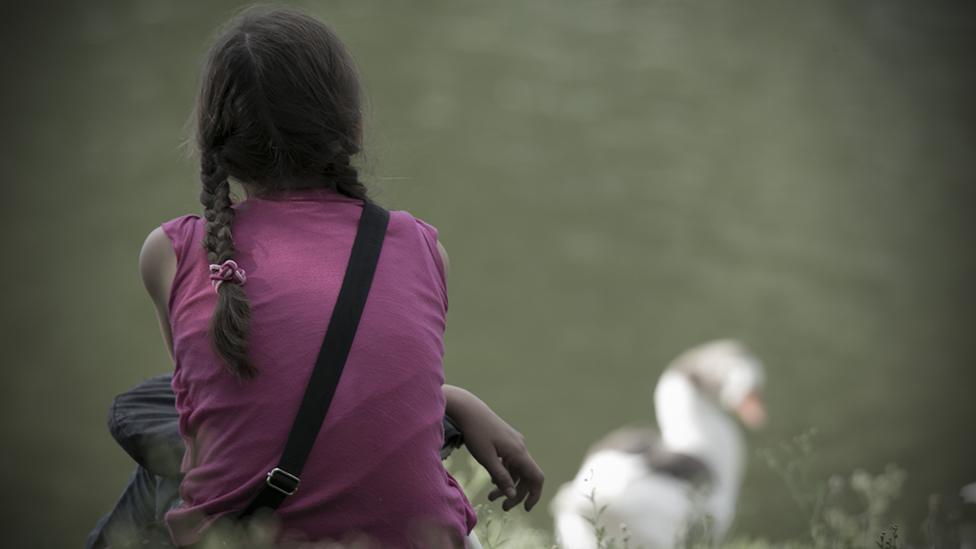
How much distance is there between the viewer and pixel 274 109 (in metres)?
1.54

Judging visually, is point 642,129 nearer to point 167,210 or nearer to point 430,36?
point 430,36

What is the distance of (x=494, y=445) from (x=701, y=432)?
2.75m

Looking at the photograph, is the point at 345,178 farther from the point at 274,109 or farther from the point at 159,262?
the point at 159,262

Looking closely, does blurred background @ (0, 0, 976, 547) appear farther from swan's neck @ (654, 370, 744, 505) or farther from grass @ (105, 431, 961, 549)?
grass @ (105, 431, 961, 549)

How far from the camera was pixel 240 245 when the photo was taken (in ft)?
4.94

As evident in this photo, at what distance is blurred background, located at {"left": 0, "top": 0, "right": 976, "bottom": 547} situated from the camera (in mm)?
5453

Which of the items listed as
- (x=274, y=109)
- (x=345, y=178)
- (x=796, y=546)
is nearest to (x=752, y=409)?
(x=796, y=546)

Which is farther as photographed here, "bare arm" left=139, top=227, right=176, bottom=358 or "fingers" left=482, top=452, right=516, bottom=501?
"fingers" left=482, top=452, right=516, bottom=501

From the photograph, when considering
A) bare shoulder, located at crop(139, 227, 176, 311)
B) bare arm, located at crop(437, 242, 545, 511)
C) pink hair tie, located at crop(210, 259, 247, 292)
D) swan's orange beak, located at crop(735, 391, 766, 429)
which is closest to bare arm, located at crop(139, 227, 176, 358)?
bare shoulder, located at crop(139, 227, 176, 311)

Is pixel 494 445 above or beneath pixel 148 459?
above

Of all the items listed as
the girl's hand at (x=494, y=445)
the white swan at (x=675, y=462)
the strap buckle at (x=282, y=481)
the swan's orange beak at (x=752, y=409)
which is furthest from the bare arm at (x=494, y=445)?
the swan's orange beak at (x=752, y=409)

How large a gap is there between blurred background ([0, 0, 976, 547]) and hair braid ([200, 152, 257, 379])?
362 cm

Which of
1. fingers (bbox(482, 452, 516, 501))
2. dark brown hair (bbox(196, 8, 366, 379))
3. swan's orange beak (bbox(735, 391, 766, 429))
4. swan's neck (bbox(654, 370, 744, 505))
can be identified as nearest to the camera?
dark brown hair (bbox(196, 8, 366, 379))

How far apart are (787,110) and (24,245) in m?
4.18
